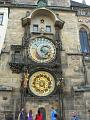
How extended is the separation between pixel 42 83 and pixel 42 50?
2191 millimetres

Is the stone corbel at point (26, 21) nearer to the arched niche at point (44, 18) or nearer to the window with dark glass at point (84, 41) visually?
the arched niche at point (44, 18)

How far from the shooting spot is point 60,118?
52.1 ft

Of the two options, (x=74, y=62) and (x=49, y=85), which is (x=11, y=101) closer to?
(x=49, y=85)

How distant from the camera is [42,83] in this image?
1688 centimetres

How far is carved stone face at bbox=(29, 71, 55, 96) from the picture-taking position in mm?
16641

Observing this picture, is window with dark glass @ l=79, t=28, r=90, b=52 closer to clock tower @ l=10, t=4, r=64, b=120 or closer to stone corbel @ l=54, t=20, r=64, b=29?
stone corbel @ l=54, t=20, r=64, b=29

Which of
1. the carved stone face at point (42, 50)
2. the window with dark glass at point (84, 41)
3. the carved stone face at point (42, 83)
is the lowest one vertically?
the carved stone face at point (42, 83)

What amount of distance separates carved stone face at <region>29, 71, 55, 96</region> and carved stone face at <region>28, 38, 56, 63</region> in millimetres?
968

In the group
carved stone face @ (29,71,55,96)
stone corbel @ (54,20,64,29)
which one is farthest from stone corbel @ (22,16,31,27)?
carved stone face @ (29,71,55,96)

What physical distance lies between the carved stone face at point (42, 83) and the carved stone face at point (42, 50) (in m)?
0.97

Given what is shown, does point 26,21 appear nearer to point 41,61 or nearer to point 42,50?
point 42,50

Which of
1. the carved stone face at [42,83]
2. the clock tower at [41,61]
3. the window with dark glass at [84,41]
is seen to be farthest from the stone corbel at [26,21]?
the window with dark glass at [84,41]

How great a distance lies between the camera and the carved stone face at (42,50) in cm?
1754

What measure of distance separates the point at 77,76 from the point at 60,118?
2948 mm
